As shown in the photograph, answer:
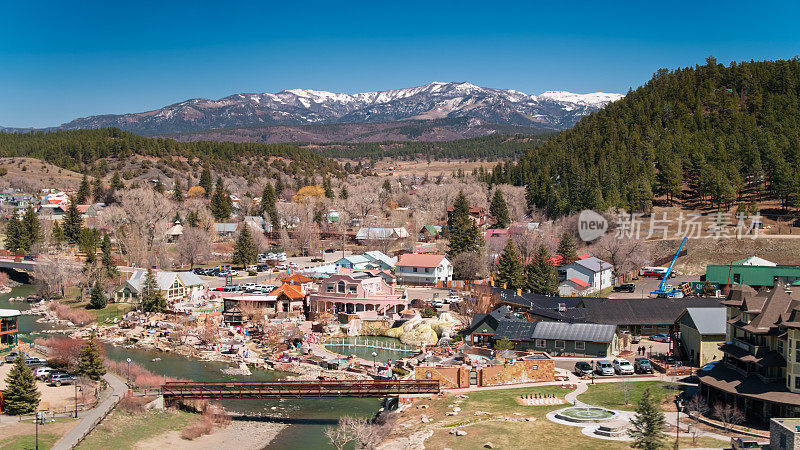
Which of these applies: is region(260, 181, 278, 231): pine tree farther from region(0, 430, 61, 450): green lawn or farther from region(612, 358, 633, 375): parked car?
region(0, 430, 61, 450): green lawn

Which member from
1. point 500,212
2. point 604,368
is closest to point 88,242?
point 500,212

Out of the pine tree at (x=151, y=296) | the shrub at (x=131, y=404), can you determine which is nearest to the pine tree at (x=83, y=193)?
the pine tree at (x=151, y=296)

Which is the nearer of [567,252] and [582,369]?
[582,369]

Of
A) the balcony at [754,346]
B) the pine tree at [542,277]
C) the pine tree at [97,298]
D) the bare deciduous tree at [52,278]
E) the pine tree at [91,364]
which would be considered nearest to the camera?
the balcony at [754,346]

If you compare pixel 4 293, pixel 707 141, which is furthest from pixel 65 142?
pixel 707 141

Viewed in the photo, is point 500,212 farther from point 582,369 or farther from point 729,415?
point 729,415

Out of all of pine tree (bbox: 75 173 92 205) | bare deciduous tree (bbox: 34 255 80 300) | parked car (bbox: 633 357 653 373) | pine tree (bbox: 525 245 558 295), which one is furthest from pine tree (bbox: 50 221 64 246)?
parked car (bbox: 633 357 653 373)

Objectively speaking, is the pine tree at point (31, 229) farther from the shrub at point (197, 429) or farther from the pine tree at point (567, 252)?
the shrub at point (197, 429)
